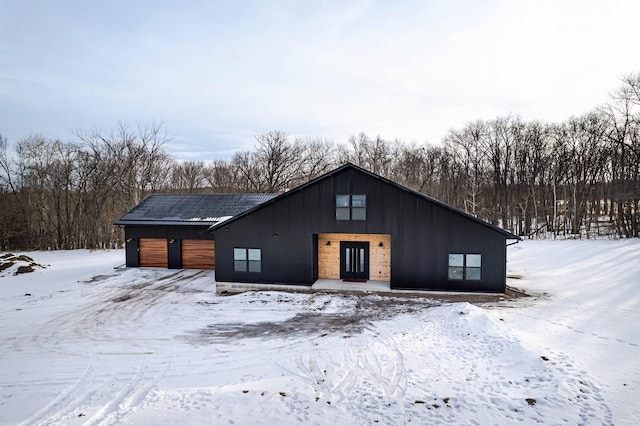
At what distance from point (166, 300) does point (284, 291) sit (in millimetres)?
4260

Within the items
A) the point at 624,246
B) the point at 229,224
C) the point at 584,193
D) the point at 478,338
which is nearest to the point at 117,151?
the point at 229,224

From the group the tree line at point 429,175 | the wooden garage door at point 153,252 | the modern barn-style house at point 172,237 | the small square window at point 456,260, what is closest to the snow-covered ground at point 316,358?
the small square window at point 456,260

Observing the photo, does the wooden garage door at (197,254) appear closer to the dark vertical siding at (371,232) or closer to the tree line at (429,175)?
the dark vertical siding at (371,232)

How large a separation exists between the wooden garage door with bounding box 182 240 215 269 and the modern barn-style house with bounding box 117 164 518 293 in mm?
4010

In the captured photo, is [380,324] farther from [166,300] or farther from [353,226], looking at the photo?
[166,300]

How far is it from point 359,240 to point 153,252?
11.3 meters

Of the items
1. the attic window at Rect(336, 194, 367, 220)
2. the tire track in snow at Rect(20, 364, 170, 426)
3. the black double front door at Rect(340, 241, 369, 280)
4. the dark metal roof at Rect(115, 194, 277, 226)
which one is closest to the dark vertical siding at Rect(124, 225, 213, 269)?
the dark metal roof at Rect(115, 194, 277, 226)

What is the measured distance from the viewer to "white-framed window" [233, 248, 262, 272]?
13.3 m

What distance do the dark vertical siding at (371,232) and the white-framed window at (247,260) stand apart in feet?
0.58

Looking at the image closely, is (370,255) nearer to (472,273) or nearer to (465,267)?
(465,267)

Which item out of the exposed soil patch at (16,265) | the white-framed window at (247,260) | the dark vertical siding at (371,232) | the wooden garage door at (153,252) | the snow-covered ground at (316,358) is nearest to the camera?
the snow-covered ground at (316,358)

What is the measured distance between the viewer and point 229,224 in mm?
13375

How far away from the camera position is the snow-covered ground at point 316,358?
5.08 m

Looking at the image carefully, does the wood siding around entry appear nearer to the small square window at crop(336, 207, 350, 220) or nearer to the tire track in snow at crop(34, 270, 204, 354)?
the small square window at crop(336, 207, 350, 220)
